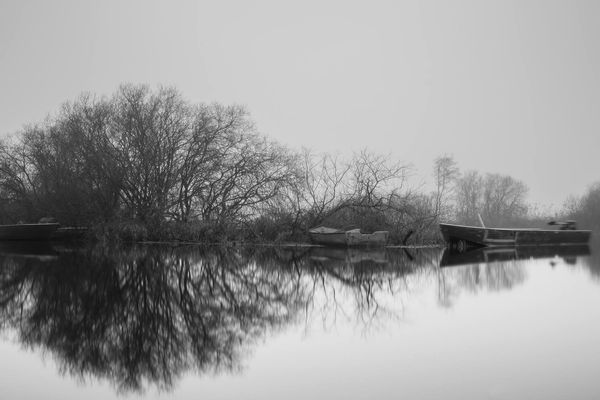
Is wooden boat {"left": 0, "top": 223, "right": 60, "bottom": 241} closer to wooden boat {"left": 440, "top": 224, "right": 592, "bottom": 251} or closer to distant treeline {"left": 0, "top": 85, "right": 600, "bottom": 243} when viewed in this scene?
distant treeline {"left": 0, "top": 85, "right": 600, "bottom": 243}

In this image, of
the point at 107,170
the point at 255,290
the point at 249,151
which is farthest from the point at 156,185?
the point at 255,290

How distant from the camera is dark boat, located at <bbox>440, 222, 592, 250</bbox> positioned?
95.2 ft

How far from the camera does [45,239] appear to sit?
3644 cm

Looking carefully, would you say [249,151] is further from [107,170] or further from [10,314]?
[10,314]

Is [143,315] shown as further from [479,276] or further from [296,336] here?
[479,276]

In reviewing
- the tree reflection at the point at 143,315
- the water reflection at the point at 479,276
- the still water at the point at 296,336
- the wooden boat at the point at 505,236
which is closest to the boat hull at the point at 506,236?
the wooden boat at the point at 505,236

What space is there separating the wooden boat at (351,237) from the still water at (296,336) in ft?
39.7

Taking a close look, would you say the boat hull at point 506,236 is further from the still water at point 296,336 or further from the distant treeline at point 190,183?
the still water at point 296,336

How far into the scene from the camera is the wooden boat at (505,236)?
29.0 metres

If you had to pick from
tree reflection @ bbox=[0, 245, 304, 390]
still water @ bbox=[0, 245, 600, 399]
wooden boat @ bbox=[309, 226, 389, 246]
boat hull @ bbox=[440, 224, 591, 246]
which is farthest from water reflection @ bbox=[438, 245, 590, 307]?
boat hull @ bbox=[440, 224, 591, 246]

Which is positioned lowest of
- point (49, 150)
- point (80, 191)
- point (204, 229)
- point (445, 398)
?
point (445, 398)

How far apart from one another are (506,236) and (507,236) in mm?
68

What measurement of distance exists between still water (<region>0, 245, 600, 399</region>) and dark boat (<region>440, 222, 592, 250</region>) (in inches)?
576

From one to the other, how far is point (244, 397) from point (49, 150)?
37.9 m
